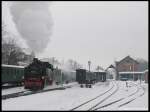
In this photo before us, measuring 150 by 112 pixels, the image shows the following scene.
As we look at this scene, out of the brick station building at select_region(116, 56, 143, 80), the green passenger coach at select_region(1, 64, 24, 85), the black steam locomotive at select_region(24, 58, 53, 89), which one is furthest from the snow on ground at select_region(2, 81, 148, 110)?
the brick station building at select_region(116, 56, 143, 80)

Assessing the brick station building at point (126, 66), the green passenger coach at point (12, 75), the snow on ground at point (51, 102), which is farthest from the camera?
the brick station building at point (126, 66)

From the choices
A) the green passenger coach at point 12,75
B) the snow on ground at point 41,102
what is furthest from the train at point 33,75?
the snow on ground at point 41,102

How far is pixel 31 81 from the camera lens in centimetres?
3469

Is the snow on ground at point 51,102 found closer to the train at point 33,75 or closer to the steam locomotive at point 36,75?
the steam locomotive at point 36,75

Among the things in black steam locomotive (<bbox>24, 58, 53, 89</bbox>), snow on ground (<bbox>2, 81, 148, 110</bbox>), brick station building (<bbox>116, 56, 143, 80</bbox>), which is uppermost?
brick station building (<bbox>116, 56, 143, 80</bbox>)

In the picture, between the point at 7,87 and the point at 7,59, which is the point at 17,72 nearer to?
the point at 7,87

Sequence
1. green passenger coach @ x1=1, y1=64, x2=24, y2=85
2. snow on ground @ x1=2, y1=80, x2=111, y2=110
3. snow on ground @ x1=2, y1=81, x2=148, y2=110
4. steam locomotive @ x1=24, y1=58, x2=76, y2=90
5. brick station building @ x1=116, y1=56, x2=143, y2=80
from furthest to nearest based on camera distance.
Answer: brick station building @ x1=116, y1=56, x2=143, y2=80 < green passenger coach @ x1=1, y1=64, x2=24, y2=85 < steam locomotive @ x1=24, y1=58, x2=76, y2=90 < snow on ground @ x1=2, y1=81, x2=148, y2=110 < snow on ground @ x1=2, y1=80, x2=111, y2=110

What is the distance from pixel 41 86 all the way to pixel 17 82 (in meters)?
7.19

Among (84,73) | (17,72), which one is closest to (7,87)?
(17,72)

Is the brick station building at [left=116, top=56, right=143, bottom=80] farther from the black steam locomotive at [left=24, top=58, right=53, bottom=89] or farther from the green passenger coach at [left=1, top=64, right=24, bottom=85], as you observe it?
the black steam locomotive at [left=24, top=58, right=53, bottom=89]

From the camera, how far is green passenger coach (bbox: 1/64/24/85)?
118 feet

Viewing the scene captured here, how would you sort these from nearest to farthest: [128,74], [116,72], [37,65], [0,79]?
[0,79], [37,65], [128,74], [116,72]

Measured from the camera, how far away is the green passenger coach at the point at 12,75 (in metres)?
35.9

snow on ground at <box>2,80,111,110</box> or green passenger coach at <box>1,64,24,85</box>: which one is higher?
green passenger coach at <box>1,64,24,85</box>
